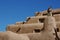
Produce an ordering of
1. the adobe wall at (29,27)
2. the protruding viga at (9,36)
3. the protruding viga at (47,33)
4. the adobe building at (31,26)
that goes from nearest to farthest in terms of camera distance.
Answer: the protruding viga at (9,36) → the protruding viga at (47,33) → the adobe building at (31,26) → the adobe wall at (29,27)

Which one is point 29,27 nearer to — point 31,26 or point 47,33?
point 31,26

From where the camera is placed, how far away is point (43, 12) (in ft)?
127

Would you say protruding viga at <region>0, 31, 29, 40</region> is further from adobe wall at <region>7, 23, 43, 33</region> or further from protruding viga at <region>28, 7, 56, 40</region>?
adobe wall at <region>7, 23, 43, 33</region>

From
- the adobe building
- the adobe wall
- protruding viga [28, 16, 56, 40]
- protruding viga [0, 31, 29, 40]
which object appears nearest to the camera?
protruding viga [0, 31, 29, 40]

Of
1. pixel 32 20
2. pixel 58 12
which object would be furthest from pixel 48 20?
pixel 58 12

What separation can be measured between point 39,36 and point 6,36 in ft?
14.0

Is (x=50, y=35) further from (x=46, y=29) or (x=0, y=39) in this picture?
(x=0, y=39)

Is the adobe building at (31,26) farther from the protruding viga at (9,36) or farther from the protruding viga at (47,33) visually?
the protruding viga at (9,36)

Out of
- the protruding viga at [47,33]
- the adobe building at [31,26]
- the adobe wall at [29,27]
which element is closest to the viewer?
the protruding viga at [47,33]

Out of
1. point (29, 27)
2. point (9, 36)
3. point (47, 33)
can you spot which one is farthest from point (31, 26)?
point (9, 36)

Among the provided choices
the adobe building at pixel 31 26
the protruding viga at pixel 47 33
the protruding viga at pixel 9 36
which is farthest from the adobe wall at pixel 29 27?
the protruding viga at pixel 9 36

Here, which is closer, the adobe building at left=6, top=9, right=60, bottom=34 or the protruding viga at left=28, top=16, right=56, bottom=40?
the protruding viga at left=28, top=16, right=56, bottom=40

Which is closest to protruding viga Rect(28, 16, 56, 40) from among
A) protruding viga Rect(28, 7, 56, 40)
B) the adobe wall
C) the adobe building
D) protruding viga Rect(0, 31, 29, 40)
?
protruding viga Rect(28, 7, 56, 40)

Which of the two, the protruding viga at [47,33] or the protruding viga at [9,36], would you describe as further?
the protruding viga at [47,33]
